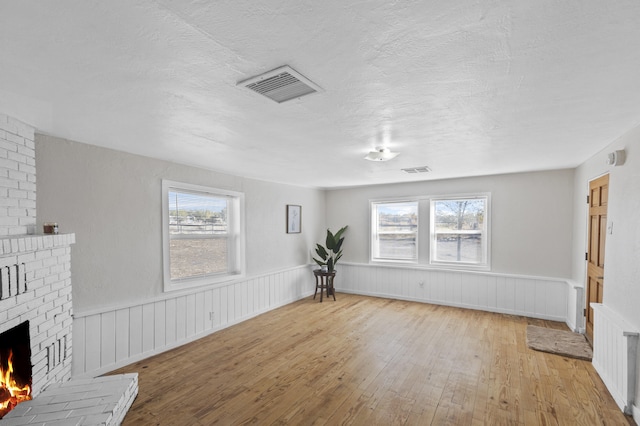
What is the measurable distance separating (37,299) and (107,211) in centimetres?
106

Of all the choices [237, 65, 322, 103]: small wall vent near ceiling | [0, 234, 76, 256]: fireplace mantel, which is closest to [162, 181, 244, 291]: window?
[0, 234, 76, 256]: fireplace mantel

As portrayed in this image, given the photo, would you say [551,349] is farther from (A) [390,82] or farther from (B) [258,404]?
(A) [390,82]

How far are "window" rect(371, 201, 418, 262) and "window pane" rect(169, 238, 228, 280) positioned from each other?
10.4 feet

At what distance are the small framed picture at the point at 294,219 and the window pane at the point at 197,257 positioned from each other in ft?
4.84

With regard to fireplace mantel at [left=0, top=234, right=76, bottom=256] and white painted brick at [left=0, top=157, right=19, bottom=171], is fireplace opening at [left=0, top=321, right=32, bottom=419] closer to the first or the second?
fireplace mantel at [left=0, top=234, right=76, bottom=256]

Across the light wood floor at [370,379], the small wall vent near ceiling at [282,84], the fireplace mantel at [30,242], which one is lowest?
the light wood floor at [370,379]

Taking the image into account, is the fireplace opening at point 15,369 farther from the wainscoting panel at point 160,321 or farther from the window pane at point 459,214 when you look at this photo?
the window pane at point 459,214

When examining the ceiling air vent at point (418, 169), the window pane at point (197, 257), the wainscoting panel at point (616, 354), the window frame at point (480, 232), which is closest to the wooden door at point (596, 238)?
the wainscoting panel at point (616, 354)

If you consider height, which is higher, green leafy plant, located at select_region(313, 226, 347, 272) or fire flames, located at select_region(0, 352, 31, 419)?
green leafy plant, located at select_region(313, 226, 347, 272)

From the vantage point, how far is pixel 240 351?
3588 millimetres

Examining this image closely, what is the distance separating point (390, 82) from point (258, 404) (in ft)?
8.62

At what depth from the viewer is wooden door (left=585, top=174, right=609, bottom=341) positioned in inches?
128

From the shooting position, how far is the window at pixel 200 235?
3.83 meters

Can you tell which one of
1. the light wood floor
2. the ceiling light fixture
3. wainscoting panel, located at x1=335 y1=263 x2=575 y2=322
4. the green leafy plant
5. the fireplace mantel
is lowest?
the light wood floor
